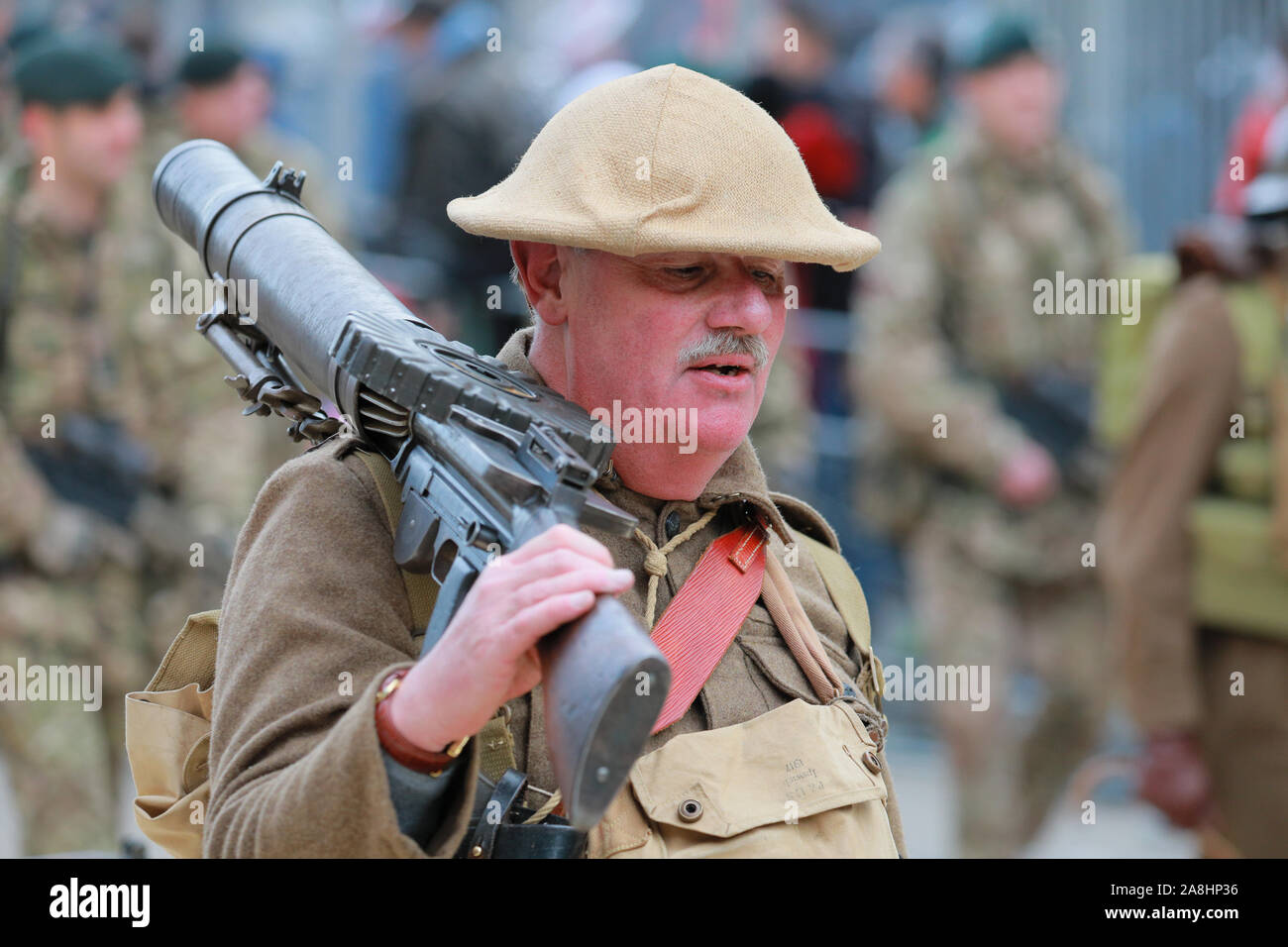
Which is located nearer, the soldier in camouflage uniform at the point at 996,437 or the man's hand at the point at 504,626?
the man's hand at the point at 504,626

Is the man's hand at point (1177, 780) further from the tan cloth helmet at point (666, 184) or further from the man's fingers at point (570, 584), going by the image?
the man's fingers at point (570, 584)

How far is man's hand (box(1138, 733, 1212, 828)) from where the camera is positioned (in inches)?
238

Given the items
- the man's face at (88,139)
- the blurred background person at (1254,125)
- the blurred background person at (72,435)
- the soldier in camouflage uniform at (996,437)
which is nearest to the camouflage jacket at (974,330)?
the soldier in camouflage uniform at (996,437)

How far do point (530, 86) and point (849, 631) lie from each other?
6578 mm

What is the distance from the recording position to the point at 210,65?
845cm

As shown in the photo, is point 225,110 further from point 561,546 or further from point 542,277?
point 561,546

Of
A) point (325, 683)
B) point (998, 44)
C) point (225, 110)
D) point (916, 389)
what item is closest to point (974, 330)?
point (916, 389)

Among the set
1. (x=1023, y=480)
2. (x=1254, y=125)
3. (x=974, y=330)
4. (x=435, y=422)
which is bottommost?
(x=1023, y=480)

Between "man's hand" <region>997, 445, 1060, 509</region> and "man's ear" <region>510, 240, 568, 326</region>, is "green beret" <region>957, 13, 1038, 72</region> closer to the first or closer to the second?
"man's hand" <region>997, 445, 1060, 509</region>

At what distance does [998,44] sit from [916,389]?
5.40 feet

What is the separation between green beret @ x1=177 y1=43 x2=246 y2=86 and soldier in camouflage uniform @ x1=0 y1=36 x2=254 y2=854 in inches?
34.6

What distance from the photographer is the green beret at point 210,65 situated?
332 inches

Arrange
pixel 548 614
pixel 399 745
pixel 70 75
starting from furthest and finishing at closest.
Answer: pixel 70 75 → pixel 399 745 → pixel 548 614

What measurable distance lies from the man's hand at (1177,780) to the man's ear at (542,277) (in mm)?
3713
